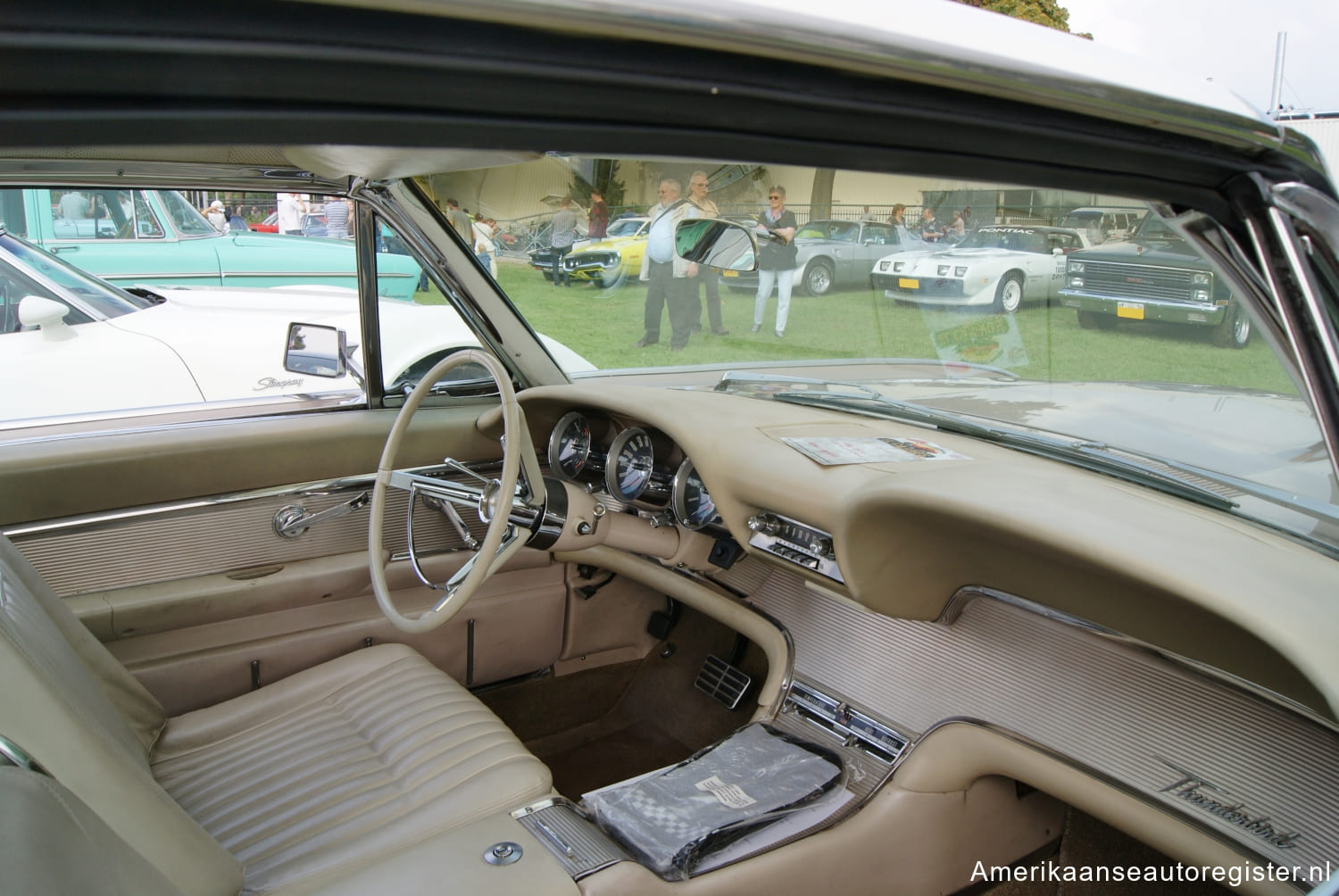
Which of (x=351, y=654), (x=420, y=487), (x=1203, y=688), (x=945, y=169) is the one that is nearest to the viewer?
(x=945, y=169)

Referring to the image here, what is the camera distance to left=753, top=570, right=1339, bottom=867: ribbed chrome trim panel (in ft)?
4.75

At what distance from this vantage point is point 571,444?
2578 mm

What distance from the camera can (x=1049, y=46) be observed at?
792 millimetres

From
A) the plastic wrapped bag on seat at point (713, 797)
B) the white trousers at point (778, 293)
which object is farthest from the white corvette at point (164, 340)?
the plastic wrapped bag on seat at point (713, 797)

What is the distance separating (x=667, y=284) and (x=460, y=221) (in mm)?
597

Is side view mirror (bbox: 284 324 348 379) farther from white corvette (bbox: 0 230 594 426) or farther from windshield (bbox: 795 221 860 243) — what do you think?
windshield (bbox: 795 221 860 243)

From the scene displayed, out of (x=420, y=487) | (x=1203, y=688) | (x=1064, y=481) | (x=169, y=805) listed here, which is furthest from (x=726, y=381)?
(x=169, y=805)

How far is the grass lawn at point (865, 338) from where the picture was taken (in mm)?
1420

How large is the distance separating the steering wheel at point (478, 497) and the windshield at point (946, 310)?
449mm

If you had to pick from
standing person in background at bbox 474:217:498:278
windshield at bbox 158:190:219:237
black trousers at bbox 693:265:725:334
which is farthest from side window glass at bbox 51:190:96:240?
black trousers at bbox 693:265:725:334

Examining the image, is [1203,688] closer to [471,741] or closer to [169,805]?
[471,741]

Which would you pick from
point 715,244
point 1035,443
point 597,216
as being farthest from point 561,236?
point 1035,443

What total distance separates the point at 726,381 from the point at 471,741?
1.17 meters

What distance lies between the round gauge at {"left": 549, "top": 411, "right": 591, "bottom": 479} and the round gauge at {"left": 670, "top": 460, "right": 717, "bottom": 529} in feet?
1.16
